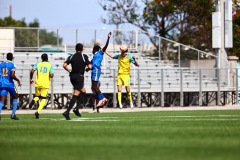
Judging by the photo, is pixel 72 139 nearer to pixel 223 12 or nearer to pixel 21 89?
pixel 21 89

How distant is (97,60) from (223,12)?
14.7 m

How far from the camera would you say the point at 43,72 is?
2238 centimetres

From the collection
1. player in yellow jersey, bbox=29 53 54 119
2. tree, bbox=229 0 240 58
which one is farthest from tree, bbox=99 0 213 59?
player in yellow jersey, bbox=29 53 54 119

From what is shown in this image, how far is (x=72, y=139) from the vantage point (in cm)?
1275

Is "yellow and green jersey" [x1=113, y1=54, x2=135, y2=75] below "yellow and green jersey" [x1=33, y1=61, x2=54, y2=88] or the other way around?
the other way around

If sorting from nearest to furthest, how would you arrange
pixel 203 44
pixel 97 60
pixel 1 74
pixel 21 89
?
pixel 1 74 → pixel 97 60 → pixel 21 89 → pixel 203 44

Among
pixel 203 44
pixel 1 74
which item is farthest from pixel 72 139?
pixel 203 44

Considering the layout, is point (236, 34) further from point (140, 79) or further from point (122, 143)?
point (122, 143)

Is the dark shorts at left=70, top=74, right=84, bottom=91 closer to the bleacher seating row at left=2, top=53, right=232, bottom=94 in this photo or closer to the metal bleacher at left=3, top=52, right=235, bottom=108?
the bleacher seating row at left=2, top=53, right=232, bottom=94

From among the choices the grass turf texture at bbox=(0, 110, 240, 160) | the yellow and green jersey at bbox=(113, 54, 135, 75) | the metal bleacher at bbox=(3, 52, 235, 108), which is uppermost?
the yellow and green jersey at bbox=(113, 54, 135, 75)

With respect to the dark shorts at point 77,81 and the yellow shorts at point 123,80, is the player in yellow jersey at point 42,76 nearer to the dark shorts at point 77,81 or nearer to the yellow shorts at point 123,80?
the dark shorts at point 77,81

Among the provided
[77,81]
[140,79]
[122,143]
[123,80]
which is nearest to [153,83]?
[140,79]

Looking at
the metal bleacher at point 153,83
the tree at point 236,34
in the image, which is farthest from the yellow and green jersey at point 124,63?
the tree at point 236,34

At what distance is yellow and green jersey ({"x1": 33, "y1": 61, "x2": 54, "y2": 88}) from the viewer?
22281 mm
